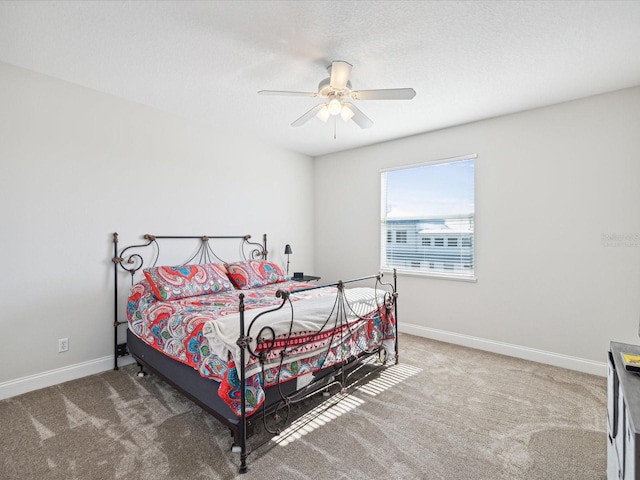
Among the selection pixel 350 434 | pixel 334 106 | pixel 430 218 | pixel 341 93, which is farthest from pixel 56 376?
pixel 430 218

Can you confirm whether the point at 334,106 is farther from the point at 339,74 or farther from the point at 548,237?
the point at 548,237

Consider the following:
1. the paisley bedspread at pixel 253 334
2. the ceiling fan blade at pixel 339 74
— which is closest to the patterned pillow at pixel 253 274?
the paisley bedspread at pixel 253 334

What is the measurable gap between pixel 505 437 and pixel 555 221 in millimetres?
2190

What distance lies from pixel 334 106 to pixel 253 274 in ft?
6.80

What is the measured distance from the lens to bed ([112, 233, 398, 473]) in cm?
186

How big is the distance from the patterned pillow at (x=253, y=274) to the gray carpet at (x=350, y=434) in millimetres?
1217

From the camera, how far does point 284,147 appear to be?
480 centimetres

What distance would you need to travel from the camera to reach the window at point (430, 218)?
3.84 m

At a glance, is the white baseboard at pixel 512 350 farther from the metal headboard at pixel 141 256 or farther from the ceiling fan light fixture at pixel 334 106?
the ceiling fan light fixture at pixel 334 106

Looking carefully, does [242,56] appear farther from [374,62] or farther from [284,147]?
[284,147]

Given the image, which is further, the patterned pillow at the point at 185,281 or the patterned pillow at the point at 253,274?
the patterned pillow at the point at 253,274

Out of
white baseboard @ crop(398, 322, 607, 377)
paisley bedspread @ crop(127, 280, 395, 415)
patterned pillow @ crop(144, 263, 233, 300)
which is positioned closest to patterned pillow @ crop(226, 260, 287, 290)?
patterned pillow @ crop(144, 263, 233, 300)

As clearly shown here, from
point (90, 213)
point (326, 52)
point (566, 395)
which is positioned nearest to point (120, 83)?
point (90, 213)

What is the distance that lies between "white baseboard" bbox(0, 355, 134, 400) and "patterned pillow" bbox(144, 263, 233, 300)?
0.92m
